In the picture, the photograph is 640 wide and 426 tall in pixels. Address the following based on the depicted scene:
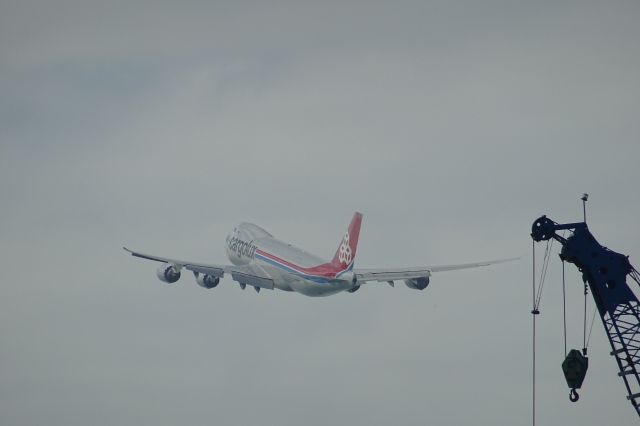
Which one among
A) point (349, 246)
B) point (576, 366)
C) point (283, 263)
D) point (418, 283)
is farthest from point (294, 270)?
point (576, 366)

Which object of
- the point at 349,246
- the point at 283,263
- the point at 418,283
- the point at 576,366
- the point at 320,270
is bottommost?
the point at 576,366

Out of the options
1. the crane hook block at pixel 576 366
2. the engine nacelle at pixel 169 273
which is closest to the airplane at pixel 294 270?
the engine nacelle at pixel 169 273

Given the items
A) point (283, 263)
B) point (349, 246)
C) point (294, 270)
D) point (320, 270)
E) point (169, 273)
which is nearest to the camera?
point (349, 246)

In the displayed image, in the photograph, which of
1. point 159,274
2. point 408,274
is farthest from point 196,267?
point 408,274

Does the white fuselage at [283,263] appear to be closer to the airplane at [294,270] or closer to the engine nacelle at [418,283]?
the airplane at [294,270]

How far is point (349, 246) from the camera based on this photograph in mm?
159250

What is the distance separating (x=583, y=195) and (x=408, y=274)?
5596cm

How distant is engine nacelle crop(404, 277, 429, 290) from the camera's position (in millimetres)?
168750

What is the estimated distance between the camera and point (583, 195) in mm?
114500

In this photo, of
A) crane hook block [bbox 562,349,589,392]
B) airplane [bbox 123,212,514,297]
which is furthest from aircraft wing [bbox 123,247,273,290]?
crane hook block [bbox 562,349,589,392]

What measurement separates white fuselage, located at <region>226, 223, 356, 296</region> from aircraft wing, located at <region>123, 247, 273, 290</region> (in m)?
0.63

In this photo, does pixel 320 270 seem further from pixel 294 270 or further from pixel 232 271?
pixel 232 271

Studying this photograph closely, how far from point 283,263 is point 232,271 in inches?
309

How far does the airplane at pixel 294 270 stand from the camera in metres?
159
